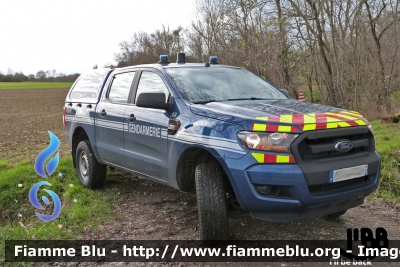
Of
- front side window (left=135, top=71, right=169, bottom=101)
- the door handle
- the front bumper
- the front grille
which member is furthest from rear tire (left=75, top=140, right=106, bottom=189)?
the front grille

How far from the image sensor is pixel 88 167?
5.63 m

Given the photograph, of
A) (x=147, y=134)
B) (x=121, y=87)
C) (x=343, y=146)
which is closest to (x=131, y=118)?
(x=147, y=134)

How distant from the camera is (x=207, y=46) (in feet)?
68.6

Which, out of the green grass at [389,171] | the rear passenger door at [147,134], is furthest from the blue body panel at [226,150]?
the green grass at [389,171]

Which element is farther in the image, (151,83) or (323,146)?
(151,83)

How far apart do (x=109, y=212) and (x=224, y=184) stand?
197cm

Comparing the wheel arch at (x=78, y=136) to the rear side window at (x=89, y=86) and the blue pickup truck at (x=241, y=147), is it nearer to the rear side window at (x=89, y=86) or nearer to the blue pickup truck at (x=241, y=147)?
the rear side window at (x=89, y=86)

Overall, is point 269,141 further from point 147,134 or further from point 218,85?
point 147,134

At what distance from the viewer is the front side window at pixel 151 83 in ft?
14.2

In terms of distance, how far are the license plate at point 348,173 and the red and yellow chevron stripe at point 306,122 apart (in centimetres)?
38

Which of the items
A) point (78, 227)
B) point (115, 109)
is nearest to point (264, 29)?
point (115, 109)

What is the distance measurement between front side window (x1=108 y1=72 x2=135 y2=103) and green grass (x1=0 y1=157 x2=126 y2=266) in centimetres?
144

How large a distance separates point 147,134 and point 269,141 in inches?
65.7

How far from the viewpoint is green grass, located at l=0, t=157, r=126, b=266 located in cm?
412
